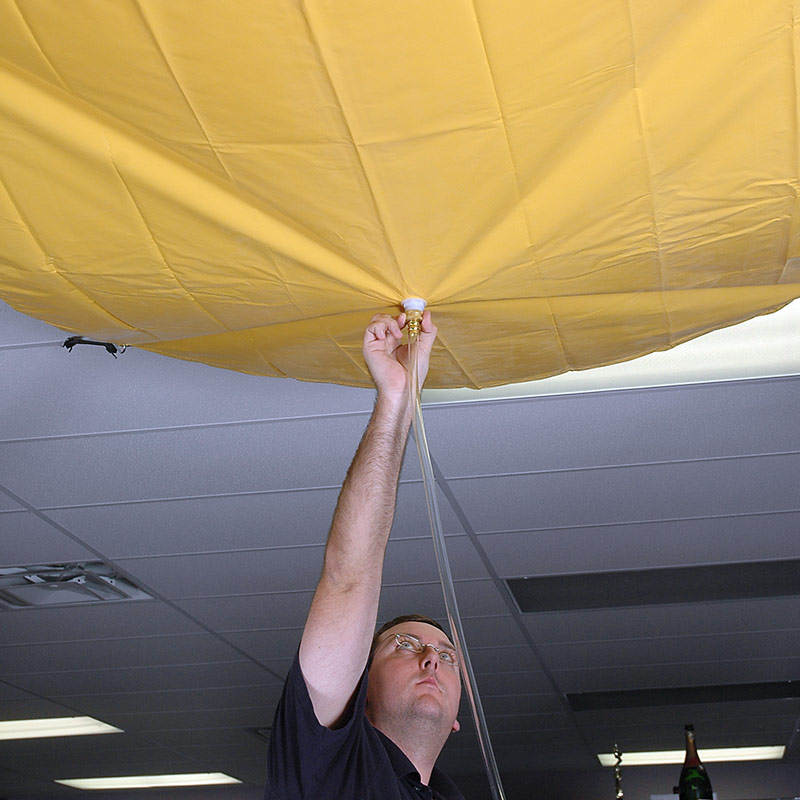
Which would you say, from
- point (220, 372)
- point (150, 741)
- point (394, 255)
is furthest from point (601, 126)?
point (150, 741)

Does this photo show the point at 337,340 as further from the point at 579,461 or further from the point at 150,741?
the point at 150,741

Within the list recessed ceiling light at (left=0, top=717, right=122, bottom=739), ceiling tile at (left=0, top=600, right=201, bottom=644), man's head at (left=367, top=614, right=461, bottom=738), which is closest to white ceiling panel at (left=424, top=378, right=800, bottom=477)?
man's head at (left=367, top=614, right=461, bottom=738)

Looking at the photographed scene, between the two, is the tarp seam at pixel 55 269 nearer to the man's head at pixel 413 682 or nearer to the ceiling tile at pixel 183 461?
the man's head at pixel 413 682

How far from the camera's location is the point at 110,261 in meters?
1.23

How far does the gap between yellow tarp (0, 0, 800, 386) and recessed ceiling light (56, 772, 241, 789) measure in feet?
21.2

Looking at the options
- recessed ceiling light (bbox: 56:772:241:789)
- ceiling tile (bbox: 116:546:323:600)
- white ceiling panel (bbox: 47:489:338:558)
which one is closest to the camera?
white ceiling panel (bbox: 47:489:338:558)

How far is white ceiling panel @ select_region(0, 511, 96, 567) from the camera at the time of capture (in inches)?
126

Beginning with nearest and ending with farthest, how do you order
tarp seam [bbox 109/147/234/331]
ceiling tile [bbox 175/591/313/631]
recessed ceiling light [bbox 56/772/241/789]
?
tarp seam [bbox 109/147/234/331] < ceiling tile [bbox 175/591/313/631] < recessed ceiling light [bbox 56/772/241/789]

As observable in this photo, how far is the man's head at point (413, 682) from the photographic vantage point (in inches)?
61.6

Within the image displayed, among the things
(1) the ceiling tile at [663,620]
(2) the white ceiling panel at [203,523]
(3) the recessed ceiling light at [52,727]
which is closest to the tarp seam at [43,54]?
(2) the white ceiling panel at [203,523]

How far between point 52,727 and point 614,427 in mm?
4559

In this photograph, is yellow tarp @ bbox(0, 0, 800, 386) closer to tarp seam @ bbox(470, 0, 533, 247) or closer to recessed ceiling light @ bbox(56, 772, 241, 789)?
tarp seam @ bbox(470, 0, 533, 247)

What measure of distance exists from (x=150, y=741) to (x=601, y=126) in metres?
5.94

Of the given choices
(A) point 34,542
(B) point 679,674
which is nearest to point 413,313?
(A) point 34,542
